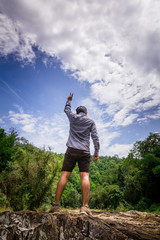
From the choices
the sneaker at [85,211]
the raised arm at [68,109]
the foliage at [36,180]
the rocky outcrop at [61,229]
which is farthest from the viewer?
the foliage at [36,180]

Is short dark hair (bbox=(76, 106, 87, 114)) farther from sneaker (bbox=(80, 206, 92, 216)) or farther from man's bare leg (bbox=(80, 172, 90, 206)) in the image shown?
sneaker (bbox=(80, 206, 92, 216))

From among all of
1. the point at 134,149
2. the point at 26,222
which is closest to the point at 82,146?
the point at 26,222

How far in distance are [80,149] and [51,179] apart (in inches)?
386

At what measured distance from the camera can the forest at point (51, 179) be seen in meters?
11.1

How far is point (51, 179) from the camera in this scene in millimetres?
11148

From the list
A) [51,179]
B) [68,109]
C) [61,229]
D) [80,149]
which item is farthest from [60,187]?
[51,179]

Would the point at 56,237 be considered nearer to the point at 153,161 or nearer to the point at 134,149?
the point at 153,161

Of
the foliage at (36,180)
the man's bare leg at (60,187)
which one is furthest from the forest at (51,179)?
the man's bare leg at (60,187)

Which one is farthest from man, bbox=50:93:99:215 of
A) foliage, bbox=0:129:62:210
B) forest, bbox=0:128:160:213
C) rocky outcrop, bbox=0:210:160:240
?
foliage, bbox=0:129:62:210

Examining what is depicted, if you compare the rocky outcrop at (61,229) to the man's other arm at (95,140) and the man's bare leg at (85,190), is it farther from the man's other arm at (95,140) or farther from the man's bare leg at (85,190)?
the man's other arm at (95,140)

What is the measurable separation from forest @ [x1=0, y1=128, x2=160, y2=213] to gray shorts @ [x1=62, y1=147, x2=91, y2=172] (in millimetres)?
8549

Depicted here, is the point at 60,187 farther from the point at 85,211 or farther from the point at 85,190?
the point at 85,211

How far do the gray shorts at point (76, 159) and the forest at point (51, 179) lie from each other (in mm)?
8549

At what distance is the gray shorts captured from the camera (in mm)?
2678
